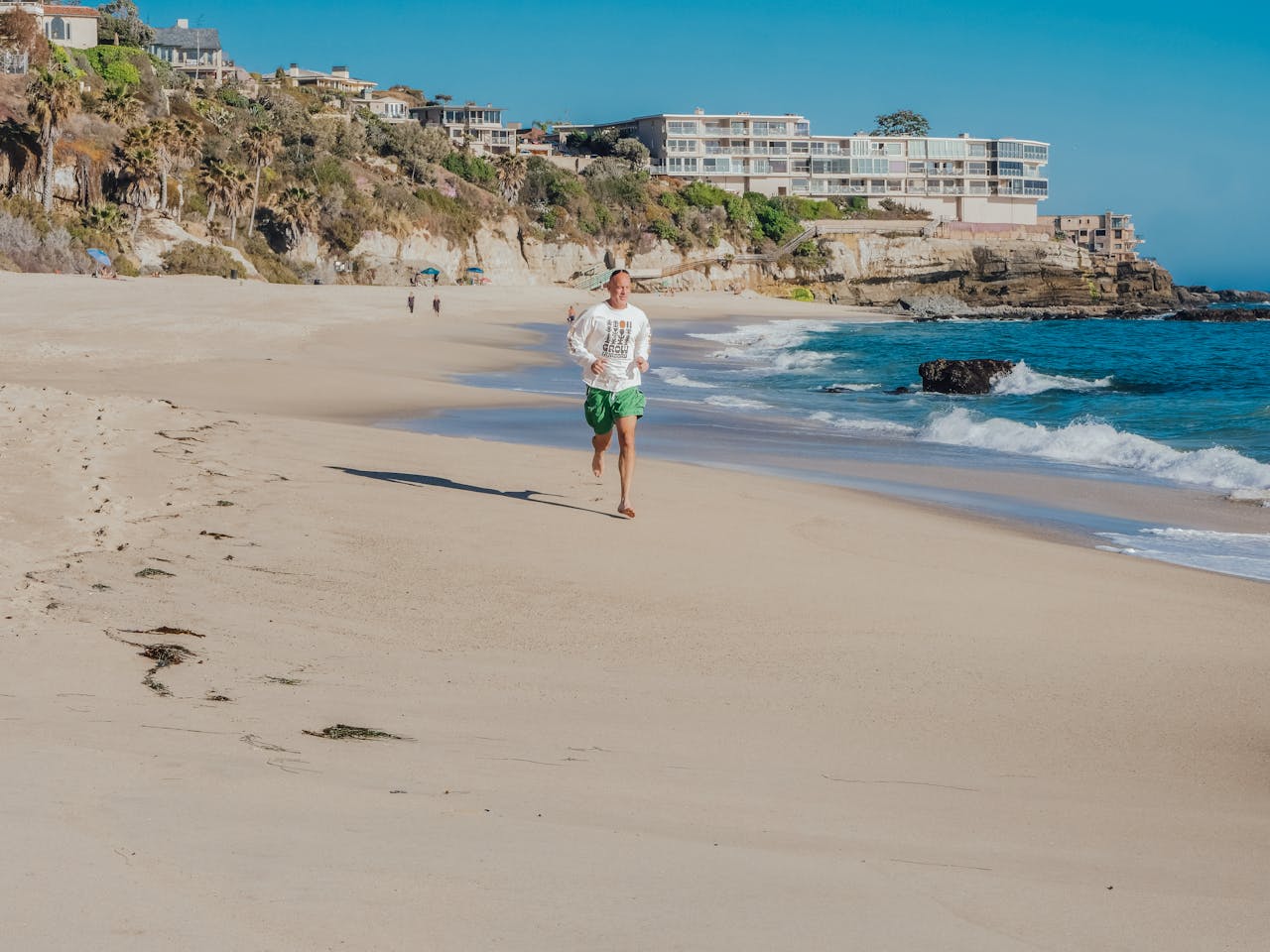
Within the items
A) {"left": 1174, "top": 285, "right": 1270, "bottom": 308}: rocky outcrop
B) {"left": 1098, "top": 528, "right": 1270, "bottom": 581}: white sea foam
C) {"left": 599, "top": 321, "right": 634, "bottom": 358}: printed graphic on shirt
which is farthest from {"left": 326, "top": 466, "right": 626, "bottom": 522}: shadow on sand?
{"left": 1174, "top": 285, "right": 1270, "bottom": 308}: rocky outcrop

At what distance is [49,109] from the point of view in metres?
49.8

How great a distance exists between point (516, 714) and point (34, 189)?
55.0 metres

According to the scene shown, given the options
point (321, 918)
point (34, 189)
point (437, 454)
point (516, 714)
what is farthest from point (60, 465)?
point (34, 189)

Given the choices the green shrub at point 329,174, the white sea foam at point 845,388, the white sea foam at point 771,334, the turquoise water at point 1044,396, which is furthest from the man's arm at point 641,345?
the green shrub at point 329,174

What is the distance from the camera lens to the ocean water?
11922 millimetres

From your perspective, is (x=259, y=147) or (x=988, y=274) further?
(x=988, y=274)

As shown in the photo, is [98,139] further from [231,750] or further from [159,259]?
[231,750]

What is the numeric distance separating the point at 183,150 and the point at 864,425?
48.8 m

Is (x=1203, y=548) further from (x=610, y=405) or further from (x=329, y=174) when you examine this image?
(x=329, y=174)

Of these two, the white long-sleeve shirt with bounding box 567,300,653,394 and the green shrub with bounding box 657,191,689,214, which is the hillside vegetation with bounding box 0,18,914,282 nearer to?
the green shrub with bounding box 657,191,689,214

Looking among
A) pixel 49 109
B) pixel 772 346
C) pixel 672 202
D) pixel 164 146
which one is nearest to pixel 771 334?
pixel 772 346

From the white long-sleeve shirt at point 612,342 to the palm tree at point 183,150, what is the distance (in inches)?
2051

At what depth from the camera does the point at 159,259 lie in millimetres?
51000

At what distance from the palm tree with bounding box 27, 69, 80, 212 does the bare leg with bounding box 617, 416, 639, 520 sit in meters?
48.7
